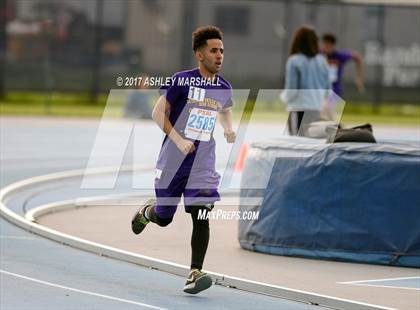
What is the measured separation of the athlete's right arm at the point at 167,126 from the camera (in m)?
9.79

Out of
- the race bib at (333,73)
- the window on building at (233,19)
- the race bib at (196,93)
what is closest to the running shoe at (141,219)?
the race bib at (196,93)

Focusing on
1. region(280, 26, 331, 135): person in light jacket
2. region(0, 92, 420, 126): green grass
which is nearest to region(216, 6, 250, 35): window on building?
region(0, 92, 420, 126): green grass

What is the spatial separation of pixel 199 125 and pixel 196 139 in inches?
4.7

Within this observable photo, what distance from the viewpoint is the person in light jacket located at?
→ 657 inches

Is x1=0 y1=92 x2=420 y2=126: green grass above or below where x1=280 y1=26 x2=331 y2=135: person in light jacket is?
below

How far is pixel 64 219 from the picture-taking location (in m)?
14.3

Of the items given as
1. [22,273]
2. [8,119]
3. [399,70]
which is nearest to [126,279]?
[22,273]

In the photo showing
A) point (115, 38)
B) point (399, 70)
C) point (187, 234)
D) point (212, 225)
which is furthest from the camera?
point (399, 70)

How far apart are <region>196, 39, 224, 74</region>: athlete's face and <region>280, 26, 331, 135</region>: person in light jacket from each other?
667cm

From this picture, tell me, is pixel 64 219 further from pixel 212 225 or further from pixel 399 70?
pixel 399 70

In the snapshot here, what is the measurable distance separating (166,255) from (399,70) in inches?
1048

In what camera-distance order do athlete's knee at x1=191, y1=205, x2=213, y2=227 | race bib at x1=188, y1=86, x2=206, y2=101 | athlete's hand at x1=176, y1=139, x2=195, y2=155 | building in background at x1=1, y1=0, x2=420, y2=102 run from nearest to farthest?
athlete's hand at x1=176, y1=139, x2=195, y2=155 < race bib at x1=188, y1=86, x2=206, y2=101 < athlete's knee at x1=191, y1=205, x2=213, y2=227 < building in background at x1=1, y1=0, x2=420, y2=102

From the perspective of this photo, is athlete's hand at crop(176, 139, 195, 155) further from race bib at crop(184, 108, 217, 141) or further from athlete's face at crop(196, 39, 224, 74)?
athlete's face at crop(196, 39, 224, 74)

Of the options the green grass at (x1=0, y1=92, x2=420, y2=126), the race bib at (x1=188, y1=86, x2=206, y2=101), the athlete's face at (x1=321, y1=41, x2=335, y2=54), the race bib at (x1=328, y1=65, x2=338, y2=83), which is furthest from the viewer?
the green grass at (x1=0, y1=92, x2=420, y2=126)
